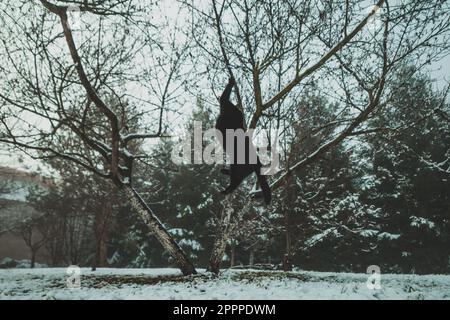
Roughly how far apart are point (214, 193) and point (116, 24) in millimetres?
16791

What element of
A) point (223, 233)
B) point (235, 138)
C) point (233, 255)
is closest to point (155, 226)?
point (223, 233)

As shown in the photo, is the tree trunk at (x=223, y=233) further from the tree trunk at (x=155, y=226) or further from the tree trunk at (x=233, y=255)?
the tree trunk at (x=233, y=255)

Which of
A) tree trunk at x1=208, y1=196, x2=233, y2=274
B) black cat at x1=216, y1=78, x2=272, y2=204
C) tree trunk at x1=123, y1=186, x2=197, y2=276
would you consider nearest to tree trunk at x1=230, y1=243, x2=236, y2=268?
tree trunk at x1=208, y1=196, x2=233, y2=274

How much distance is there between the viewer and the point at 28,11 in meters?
7.39

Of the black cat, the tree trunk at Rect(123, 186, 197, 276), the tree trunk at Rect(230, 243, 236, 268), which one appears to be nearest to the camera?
the black cat

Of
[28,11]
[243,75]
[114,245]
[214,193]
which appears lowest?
[114,245]

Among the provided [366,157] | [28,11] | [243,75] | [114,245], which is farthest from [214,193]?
[28,11]

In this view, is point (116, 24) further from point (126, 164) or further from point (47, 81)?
point (126, 164)

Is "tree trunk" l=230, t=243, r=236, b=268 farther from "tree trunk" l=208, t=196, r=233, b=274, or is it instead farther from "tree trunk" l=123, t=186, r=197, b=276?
"tree trunk" l=123, t=186, r=197, b=276

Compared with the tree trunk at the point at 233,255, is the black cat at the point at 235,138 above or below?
above

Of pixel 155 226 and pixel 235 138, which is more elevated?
pixel 235 138

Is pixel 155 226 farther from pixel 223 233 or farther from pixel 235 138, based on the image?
pixel 235 138

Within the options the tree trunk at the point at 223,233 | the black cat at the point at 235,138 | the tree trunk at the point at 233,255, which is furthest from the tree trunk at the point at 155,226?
the tree trunk at the point at 233,255
